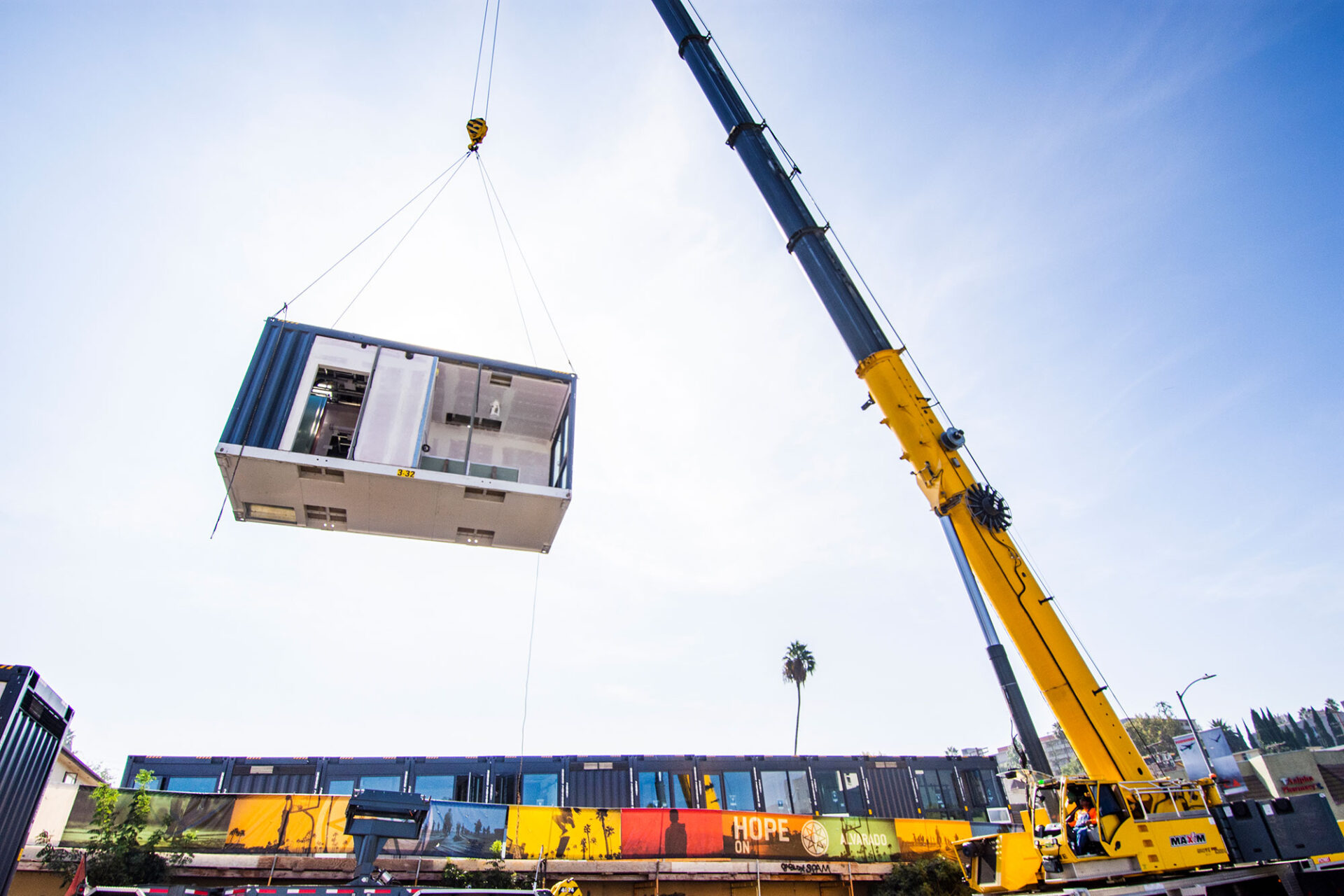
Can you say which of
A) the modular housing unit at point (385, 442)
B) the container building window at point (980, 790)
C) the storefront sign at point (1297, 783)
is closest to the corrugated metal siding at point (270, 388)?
the modular housing unit at point (385, 442)

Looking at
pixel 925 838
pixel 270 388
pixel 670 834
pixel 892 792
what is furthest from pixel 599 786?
pixel 270 388

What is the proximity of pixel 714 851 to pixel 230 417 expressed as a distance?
1557 cm

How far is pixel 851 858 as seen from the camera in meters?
→ 19.1

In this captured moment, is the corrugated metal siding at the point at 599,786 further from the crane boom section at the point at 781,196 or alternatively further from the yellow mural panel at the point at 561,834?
the crane boom section at the point at 781,196

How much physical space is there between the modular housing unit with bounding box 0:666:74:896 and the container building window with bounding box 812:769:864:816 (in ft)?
89.6

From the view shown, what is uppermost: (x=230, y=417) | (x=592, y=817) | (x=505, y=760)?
(x=230, y=417)

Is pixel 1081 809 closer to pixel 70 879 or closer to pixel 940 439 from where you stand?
pixel 940 439

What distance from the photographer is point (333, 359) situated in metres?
13.1

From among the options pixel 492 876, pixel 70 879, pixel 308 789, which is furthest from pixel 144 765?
pixel 492 876

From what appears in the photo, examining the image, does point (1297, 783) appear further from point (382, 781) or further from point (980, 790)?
point (382, 781)

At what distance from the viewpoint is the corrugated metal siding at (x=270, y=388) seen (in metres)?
11.6

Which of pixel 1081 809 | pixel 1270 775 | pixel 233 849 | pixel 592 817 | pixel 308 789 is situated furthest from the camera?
pixel 1270 775

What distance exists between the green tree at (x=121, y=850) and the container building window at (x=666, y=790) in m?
16.1

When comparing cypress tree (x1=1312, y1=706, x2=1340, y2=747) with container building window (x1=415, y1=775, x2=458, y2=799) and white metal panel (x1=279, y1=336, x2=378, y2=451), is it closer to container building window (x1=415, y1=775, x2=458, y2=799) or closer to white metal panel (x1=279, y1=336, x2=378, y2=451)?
container building window (x1=415, y1=775, x2=458, y2=799)
